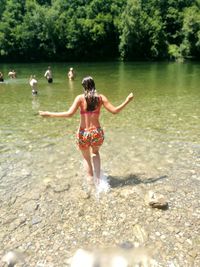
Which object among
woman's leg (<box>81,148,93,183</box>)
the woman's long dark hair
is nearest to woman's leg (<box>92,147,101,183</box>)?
woman's leg (<box>81,148,93,183</box>)

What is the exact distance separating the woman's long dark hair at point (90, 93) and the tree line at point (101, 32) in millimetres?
62817

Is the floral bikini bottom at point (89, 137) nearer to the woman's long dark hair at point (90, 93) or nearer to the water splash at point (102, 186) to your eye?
the woman's long dark hair at point (90, 93)

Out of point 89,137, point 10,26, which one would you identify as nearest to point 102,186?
point 89,137

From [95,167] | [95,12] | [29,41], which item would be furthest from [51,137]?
[95,12]

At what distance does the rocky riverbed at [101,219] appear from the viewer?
4.64m

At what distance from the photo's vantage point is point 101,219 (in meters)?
5.45

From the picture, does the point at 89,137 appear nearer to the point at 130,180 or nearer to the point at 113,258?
the point at 130,180

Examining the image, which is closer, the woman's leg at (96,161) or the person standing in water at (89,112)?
the person standing in water at (89,112)

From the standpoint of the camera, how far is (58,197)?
6.30 metres

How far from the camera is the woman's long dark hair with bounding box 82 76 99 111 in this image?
19.4 feet

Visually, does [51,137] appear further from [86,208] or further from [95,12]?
[95,12]

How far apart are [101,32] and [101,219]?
7351cm

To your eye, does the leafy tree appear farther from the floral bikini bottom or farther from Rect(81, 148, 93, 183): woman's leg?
the floral bikini bottom

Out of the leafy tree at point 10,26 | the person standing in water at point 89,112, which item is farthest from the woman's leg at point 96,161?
the leafy tree at point 10,26
